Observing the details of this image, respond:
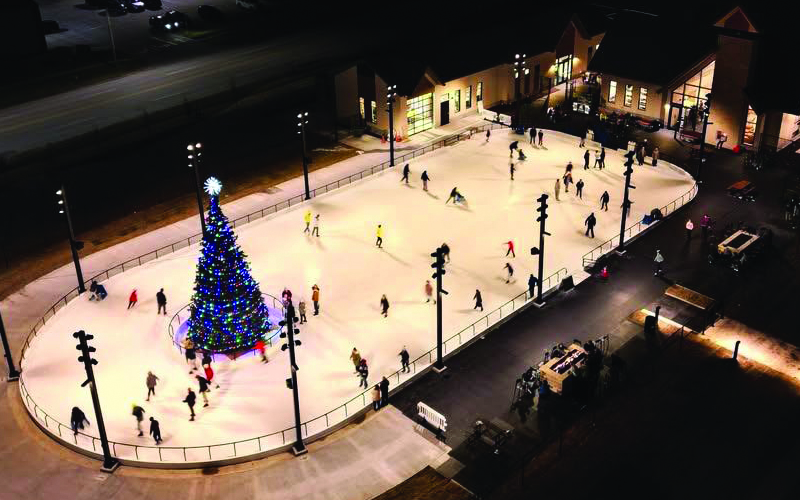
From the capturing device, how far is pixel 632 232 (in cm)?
4691

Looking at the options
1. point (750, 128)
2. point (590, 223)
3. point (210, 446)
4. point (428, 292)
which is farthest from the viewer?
point (750, 128)

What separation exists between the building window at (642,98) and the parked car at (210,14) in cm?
3938

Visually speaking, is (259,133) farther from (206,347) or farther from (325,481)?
(325,481)

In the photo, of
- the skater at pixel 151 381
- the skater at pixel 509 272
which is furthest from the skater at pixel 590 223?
the skater at pixel 151 381

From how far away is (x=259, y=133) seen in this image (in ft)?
201

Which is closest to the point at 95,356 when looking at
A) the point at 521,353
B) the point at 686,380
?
the point at 521,353

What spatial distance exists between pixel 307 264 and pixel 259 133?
64.3 ft

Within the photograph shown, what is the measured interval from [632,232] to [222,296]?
22.5m

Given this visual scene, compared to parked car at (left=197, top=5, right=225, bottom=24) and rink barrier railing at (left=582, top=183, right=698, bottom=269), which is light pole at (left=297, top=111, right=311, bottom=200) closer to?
rink barrier railing at (left=582, top=183, right=698, bottom=269)

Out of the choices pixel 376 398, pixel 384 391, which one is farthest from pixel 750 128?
pixel 376 398

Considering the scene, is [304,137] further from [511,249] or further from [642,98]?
[642,98]

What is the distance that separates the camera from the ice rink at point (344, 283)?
3459 centimetres

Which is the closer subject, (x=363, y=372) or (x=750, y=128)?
(x=363, y=372)

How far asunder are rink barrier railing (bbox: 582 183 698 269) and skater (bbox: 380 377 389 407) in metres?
14.1
